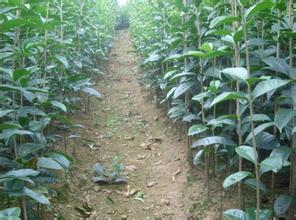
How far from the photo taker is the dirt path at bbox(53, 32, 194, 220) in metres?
3.39

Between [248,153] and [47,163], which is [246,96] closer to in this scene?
[248,153]

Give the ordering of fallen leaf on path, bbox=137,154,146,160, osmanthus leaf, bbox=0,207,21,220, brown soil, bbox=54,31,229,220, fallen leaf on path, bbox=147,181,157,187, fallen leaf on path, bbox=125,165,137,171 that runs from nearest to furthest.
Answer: osmanthus leaf, bbox=0,207,21,220 → brown soil, bbox=54,31,229,220 → fallen leaf on path, bbox=147,181,157,187 → fallen leaf on path, bbox=125,165,137,171 → fallen leaf on path, bbox=137,154,146,160

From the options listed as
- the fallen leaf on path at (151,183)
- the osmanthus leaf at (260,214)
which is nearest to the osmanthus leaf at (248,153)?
the osmanthus leaf at (260,214)

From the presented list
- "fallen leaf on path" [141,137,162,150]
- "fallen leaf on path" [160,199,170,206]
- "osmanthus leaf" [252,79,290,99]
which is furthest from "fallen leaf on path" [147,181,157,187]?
"osmanthus leaf" [252,79,290,99]

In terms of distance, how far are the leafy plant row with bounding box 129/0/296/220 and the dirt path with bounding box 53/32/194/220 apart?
44 cm

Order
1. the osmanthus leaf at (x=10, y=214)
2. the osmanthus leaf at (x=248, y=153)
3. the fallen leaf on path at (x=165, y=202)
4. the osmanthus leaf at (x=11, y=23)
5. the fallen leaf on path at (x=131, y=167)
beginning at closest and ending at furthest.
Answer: the osmanthus leaf at (x=10, y=214)
the osmanthus leaf at (x=248, y=153)
the osmanthus leaf at (x=11, y=23)
the fallen leaf on path at (x=165, y=202)
the fallen leaf on path at (x=131, y=167)

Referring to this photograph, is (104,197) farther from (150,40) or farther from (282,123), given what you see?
(150,40)

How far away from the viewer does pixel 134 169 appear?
167 inches

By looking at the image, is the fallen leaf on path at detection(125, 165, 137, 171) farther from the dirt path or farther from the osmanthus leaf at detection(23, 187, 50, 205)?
the osmanthus leaf at detection(23, 187, 50, 205)

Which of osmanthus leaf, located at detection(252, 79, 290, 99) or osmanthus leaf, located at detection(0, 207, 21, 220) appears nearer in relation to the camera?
osmanthus leaf, located at detection(0, 207, 21, 220)

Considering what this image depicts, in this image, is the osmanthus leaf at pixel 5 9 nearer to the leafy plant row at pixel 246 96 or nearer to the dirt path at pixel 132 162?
the leafy plant row at pixel 246 96

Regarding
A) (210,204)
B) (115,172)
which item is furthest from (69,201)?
(210,204)

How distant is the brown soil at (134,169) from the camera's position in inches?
130

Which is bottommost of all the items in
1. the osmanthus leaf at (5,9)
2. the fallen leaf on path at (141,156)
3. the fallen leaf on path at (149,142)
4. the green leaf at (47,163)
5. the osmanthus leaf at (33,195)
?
the fallen leaf on path at (141,156)
